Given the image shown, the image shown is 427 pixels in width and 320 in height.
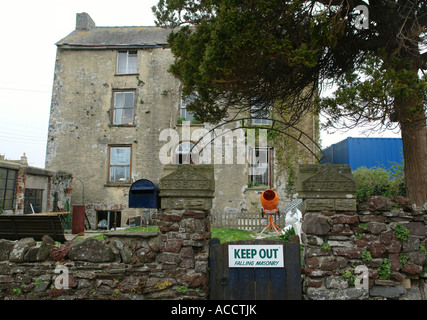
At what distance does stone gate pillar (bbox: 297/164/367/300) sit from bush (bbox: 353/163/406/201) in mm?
4873

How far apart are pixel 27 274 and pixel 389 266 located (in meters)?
5.05

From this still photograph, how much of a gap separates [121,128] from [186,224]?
14.4m

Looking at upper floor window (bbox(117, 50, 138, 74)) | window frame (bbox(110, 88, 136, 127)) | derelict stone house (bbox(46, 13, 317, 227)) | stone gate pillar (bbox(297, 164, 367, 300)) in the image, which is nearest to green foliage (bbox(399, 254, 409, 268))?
stone gate pillar (bbox(297, 164, 367, 300))

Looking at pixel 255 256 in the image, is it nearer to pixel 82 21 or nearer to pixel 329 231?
pixel 329 231

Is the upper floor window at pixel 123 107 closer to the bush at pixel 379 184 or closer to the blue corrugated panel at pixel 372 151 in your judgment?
the blue corrugated panel at pixel 372 151

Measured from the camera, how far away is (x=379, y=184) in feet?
32.9

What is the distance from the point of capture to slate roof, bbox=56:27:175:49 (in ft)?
59.2

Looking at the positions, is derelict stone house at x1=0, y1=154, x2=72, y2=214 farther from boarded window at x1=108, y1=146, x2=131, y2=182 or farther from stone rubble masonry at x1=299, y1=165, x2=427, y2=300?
stone rubble masonry at x1=299, y1=165, x2=427, y2=300

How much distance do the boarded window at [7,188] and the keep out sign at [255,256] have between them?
35.9 ft

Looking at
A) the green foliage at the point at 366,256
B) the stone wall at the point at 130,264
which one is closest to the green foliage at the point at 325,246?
the green foliage at the point at 366,256

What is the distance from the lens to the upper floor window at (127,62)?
18.2 metres

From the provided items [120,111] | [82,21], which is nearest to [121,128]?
[120,111]

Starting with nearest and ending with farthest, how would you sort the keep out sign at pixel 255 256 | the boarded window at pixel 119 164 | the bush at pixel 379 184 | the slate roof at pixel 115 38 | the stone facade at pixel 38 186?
the keep out sign at pixel 255 256, the bush at pixel 379 184, the stone facade at pixel 38 186, the boarded window at pixel 119 164, the slate roof at pixel 115 38
